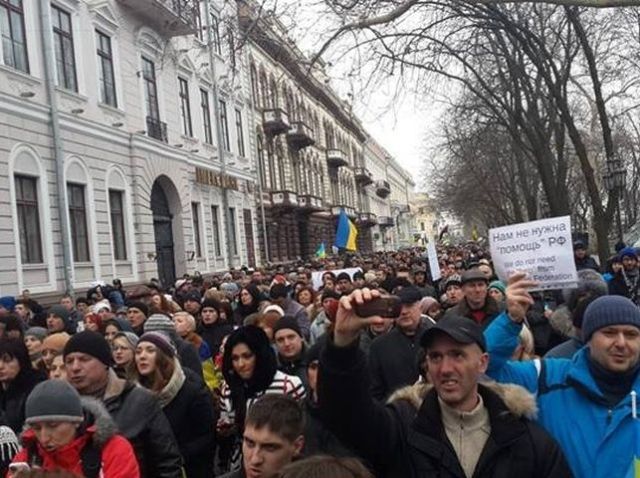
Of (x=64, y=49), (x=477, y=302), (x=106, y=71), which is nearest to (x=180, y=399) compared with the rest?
(x=477, y=302)

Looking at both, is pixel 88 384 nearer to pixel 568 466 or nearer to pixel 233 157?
pixel 568 466

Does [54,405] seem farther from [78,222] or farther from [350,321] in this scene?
[78,222]

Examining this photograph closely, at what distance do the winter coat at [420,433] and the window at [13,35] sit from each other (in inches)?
609

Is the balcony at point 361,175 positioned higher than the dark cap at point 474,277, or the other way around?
the balcony at point 361,175

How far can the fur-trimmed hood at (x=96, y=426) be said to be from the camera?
310 centimetres

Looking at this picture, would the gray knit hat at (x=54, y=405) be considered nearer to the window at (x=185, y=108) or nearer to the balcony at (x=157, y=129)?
the balcony at (x=157, y=129)

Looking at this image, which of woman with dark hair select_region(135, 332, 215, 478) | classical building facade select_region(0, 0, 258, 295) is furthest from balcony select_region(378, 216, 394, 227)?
woman with dark hair select_region(135, 332, 215, 478)

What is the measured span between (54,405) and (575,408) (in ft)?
7.06

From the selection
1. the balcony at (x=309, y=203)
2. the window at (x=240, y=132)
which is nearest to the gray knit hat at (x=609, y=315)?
the window at (x=240, y=132)

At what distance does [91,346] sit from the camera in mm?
3828

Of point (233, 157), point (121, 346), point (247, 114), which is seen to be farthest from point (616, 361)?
point (247, 114)

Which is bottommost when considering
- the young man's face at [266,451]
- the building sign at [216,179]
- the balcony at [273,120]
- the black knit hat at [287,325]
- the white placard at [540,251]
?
the young man's face at [266,451]

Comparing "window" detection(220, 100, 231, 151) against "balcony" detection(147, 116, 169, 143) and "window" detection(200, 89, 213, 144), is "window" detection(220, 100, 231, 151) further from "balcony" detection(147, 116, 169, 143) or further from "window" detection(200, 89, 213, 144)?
"balcony" detection(147, 116, 169, 143)

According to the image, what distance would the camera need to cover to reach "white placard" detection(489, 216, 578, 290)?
394 centimetres
